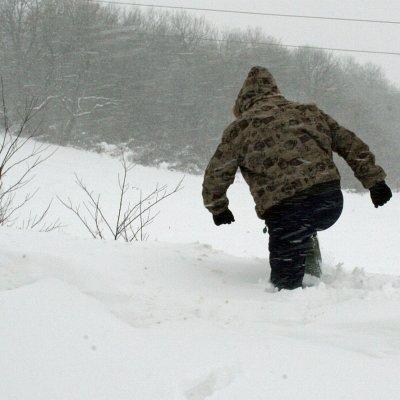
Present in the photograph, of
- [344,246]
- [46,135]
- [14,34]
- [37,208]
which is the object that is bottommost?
[46,135]

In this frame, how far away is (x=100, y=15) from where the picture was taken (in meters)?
27.5

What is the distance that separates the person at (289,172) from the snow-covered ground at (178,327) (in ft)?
0.99

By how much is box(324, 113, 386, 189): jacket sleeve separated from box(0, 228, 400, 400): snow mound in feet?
2.07

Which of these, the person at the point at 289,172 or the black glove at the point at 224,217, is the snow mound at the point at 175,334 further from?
the black glove at the point at 224,217

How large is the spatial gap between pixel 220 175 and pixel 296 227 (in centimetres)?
56

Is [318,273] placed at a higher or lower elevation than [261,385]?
lower

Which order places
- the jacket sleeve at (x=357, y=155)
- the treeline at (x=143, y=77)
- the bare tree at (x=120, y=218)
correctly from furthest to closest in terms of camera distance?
1. the treeline at (x=143, y=77)
2. the bare tree at (x=120, y=218)
3. the jacket sleeve at (x=357, y=155)

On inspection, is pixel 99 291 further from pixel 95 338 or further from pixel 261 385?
pixel 261 385

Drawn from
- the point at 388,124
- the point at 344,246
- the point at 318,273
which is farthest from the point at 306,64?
the point at 318,273

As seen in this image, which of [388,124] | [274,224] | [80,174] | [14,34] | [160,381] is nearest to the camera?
[160,381]

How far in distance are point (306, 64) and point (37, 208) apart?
84.7ft

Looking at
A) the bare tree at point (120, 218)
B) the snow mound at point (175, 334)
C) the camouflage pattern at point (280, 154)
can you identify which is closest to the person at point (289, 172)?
the camouflage pattern at point (280, 154)

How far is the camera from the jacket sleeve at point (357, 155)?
2.92 m

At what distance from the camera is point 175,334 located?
186cm
